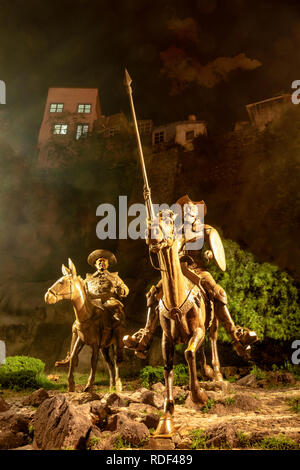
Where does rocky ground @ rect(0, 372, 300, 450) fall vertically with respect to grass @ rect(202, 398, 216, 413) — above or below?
below

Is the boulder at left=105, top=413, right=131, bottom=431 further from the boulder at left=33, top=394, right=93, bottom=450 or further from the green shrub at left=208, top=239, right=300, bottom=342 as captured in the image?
the green shrub at left=208, top=239, right=300, bottom=342

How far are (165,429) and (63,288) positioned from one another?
4110 mm

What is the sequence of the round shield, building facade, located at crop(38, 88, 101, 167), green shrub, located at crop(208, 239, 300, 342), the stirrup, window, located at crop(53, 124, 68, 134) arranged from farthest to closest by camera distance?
1. window, located at crop(53, 124, 68, 134)
2. building facade, located at crop(38, 88, 101, 167)
3. green shrub, located at crop(208, 239, 300, 342)
4. the round shield
5. the stirrup

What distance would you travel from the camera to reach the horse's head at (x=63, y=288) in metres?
7.73

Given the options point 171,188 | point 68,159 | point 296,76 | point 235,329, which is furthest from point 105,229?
point 235,329

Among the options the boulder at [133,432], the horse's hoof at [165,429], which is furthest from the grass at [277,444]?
the boulder at [133,432]

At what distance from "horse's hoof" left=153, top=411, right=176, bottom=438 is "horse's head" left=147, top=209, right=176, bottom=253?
2688 mm

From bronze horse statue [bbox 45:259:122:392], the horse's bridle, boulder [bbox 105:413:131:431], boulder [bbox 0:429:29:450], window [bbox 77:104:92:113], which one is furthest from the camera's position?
window [bbox 77:104:92:113]

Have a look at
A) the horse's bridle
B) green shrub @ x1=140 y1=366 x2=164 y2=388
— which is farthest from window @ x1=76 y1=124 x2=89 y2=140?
the horse's bridle

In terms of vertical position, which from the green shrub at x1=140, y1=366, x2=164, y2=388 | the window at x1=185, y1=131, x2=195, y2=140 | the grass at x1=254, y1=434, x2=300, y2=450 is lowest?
the grass at x1=254, y1=434, x2=300, y2=450

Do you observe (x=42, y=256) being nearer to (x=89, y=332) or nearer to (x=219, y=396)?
(x=89, y=332)

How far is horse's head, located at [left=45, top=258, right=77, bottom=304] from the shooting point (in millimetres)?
7727

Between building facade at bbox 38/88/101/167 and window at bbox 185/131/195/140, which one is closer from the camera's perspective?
window at bbox 185/131/195/140

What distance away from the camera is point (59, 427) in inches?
196
